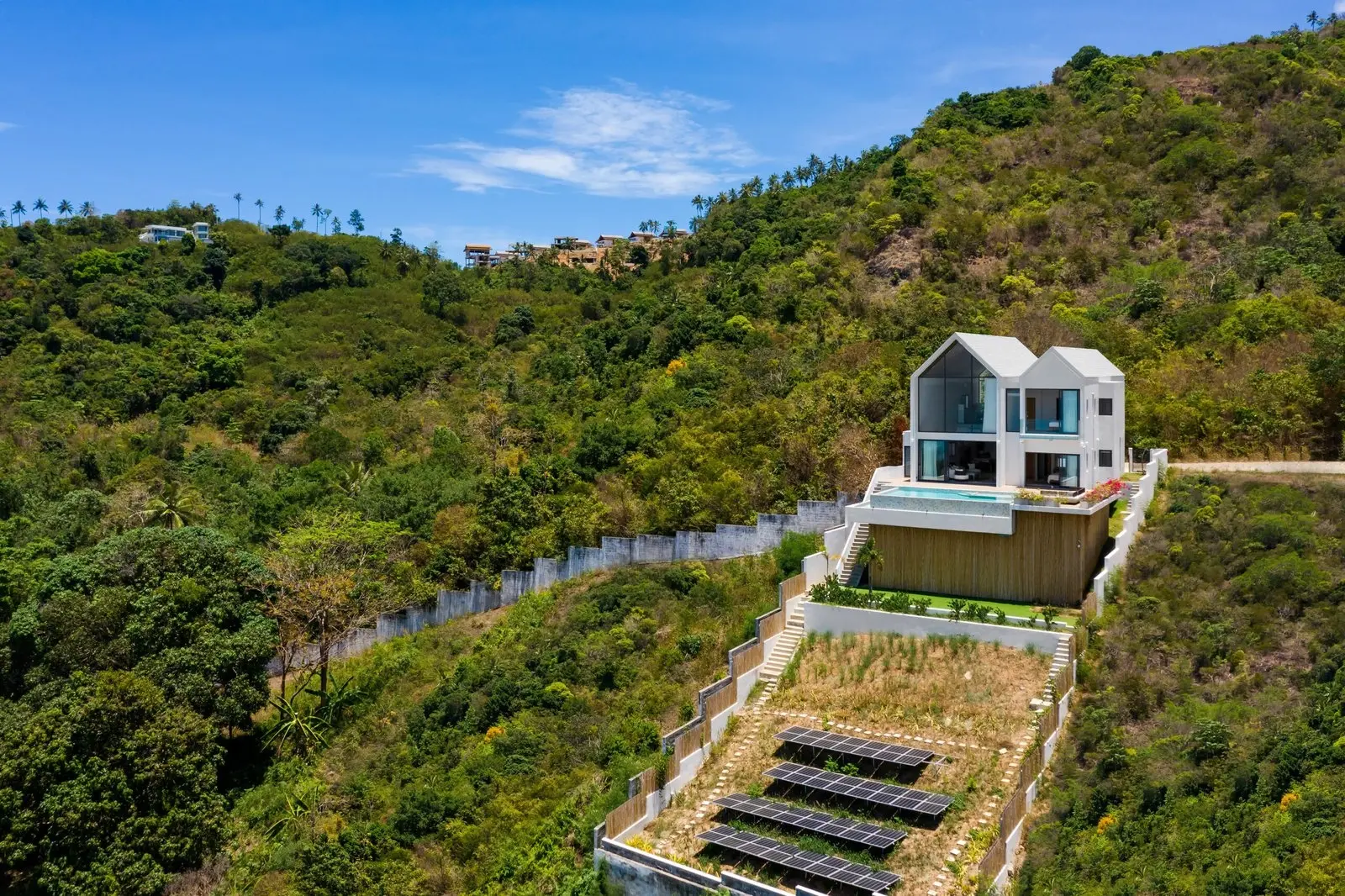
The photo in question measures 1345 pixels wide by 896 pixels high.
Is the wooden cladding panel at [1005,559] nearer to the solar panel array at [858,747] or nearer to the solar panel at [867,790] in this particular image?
the solar panel array at [858,747]

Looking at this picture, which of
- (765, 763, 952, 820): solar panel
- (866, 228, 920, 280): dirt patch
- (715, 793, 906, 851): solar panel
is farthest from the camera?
(866, 228, 920, 280): dirt patch

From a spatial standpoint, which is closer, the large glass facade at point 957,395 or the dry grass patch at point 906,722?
the dry grass patch at point 906,722

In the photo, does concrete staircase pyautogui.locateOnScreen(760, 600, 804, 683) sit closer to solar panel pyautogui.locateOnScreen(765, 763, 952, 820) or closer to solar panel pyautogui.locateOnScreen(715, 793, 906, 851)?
solar panel pyautogui.locateOnScreen(765, 763, 952, 820)

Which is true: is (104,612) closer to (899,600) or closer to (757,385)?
(899,600)

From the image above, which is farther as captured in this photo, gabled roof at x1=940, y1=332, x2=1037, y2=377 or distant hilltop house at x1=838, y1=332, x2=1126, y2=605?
gabled roof at x1=940, y1=332, x2=1037, y2=377

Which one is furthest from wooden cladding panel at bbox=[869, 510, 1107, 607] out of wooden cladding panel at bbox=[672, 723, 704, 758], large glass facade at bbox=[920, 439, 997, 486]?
wooden cladding panel at bbox=[672, 723, 704, 758]

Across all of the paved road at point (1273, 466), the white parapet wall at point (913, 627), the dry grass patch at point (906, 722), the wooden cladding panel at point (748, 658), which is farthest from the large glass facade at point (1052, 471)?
the wooden cladding panel at point (748, 658)

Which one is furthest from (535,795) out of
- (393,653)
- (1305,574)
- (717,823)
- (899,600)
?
(1305,574)
